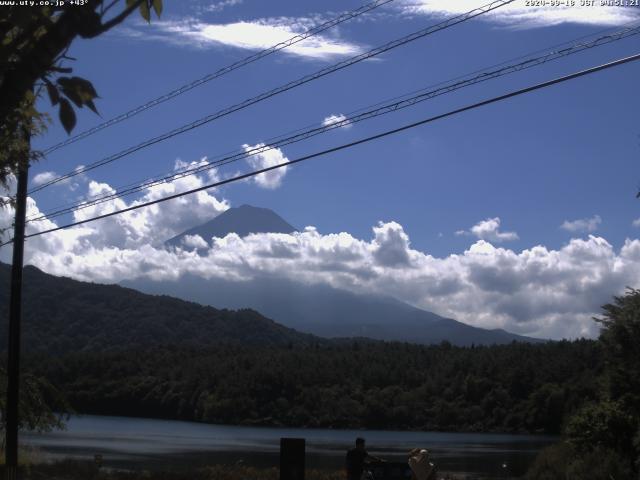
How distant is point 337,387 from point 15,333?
104 metres

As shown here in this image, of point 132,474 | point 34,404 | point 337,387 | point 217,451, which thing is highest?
point 337,387

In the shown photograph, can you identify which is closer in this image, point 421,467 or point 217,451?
point 421,467

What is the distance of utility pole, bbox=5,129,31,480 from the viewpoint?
2022 centimetres

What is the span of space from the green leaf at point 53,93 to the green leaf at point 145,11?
0.63 meters

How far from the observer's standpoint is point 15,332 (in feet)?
69.0

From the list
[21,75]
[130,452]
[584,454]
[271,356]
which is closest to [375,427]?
[271,356]

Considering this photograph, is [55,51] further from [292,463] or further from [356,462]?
[356,462]

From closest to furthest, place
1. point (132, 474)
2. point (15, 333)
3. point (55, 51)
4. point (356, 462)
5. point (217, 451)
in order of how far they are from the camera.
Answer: point (55, 51)
point (356, 462)
point (15, 333)
point (132, 474)
point (217, 451)

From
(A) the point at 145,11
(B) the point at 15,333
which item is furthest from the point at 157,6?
(B) the point at 15,333

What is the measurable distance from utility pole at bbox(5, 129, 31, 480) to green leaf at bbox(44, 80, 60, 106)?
1625 cm

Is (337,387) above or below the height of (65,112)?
above

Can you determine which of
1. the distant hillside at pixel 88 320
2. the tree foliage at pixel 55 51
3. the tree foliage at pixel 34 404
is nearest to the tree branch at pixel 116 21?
the tree foliage at pixel 55 51

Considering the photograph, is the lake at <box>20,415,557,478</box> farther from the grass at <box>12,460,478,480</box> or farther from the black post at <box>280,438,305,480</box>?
the black post at <box>280,438,305,480</box>

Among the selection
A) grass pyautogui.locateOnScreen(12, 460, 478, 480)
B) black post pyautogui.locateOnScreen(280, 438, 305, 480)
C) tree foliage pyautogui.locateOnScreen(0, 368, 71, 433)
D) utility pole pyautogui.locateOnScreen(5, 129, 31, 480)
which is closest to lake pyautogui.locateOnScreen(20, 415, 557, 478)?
tree foliage pyautogui.locateOnScreen(0, 368, 71, 433)
